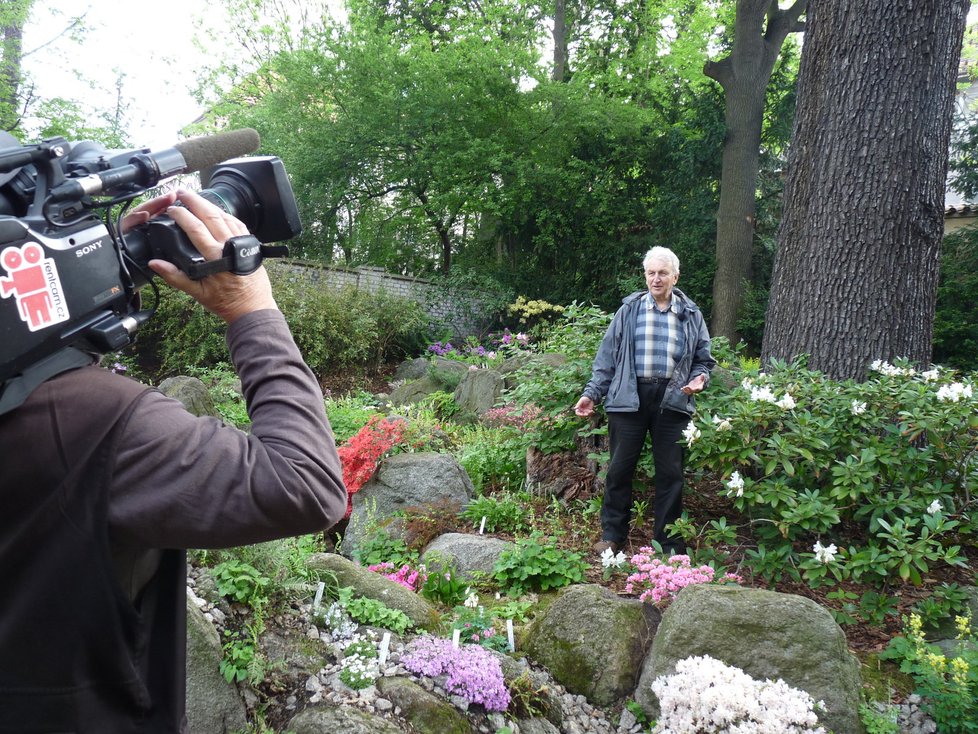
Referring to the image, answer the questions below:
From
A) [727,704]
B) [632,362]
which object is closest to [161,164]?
[727,704]

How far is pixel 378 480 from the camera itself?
557 cm

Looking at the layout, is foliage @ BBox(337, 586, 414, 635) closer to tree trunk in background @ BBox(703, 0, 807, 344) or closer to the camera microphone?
the camera microphone

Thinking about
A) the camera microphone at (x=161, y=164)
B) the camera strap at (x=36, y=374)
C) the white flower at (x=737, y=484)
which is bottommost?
the white flower at (x=737, y=484)

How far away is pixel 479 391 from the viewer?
27.5 ft

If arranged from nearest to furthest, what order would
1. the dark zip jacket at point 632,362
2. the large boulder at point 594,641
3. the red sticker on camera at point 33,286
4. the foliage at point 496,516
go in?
the red sticker on camera at point 33,286
the large boulder at point 594,641
the dark zip jacket at point 632,362
the foliage at point 496,516

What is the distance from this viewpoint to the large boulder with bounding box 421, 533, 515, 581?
4457mm

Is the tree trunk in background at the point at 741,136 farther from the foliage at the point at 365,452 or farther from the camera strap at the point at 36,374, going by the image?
the camera strap at the point at 36,374

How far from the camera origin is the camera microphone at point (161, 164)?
107 cm

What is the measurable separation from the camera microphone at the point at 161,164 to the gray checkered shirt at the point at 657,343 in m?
3.55

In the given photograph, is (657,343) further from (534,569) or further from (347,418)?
(347,418)

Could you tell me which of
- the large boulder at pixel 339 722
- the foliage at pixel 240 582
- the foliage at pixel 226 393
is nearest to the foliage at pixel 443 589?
the foliage at pixel 240 582

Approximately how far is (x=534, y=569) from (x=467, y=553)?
1.84 ft

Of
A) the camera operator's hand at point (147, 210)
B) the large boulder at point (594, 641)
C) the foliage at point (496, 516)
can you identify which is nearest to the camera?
the camera operator's hand at point (147, 210)

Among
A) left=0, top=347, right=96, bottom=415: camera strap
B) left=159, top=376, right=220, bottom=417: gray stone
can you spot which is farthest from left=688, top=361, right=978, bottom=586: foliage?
left=159, top=376, right=220, bottom=417: gray stone
